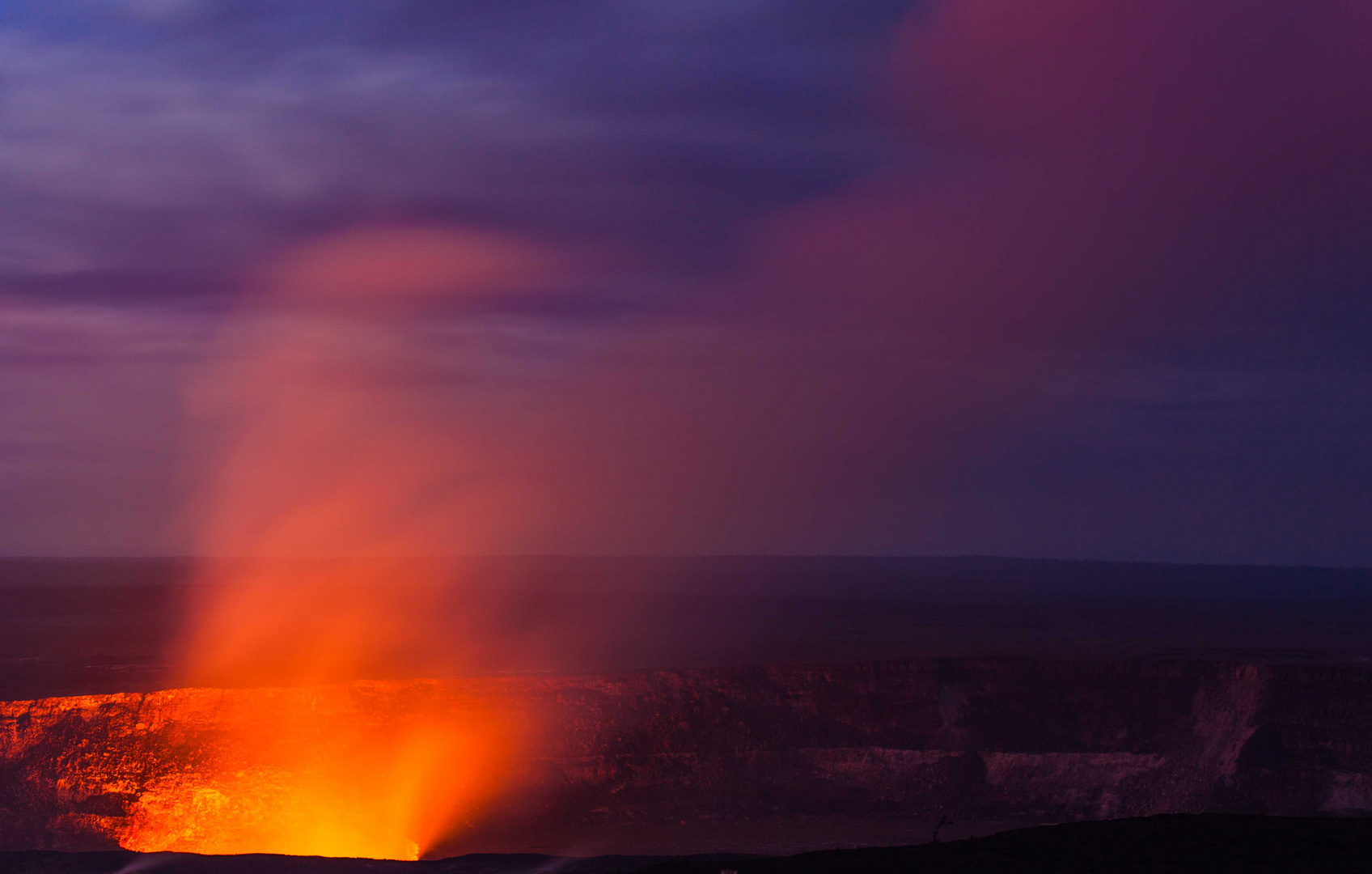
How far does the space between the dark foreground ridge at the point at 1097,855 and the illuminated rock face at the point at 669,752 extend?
1546cm

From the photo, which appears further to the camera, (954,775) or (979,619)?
(979,619)

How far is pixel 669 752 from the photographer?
55.5 m

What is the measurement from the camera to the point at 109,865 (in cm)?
3253

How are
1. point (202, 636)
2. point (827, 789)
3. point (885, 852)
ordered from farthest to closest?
1. point (202, 636)
2. point (827, 789)
3. point (885, 852)

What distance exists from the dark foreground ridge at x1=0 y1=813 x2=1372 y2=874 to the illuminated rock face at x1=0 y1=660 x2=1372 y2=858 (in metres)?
15.5

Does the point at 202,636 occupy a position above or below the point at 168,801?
above

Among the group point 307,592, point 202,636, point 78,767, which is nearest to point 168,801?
point 78,767

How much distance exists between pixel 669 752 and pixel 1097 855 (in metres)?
30.9

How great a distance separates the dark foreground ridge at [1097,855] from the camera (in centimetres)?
2544

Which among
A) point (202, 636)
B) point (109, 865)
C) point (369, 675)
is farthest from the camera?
point (202, 636)

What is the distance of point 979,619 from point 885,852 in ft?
349

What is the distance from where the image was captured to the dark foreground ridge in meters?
25.4

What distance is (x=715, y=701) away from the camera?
5878 centimetres

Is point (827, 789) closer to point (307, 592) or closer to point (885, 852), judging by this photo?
point (885, 852)
